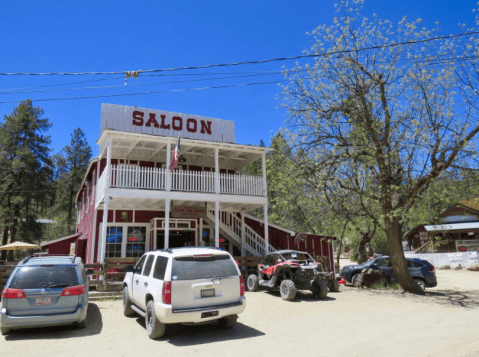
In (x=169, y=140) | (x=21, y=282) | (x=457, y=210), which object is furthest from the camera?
(x=457, y=210)

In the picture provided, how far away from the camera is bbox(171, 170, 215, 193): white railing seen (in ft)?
54.6

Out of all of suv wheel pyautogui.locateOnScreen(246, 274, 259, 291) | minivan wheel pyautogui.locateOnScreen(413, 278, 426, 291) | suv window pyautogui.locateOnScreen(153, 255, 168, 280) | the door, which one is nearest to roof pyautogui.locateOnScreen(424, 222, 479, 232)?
minivan wheel pyautogui.locateOnScreen(413, 278, 426, 291)

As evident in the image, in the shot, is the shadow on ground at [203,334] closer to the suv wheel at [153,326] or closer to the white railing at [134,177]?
the suv wheel at [153,326]

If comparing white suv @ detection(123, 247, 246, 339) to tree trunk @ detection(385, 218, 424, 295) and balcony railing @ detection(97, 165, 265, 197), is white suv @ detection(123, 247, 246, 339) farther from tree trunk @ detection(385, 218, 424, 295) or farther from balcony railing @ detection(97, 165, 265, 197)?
tree trunk @ detection(385, 218, 424, 295)

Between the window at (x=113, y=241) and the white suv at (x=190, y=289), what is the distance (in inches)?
440

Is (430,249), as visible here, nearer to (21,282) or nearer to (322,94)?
(322,94)

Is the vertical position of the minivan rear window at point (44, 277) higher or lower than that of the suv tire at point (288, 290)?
higher

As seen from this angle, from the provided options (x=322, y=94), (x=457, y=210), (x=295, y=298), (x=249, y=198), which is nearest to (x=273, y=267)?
(x=295, y=298)

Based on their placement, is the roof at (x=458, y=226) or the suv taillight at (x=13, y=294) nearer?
the suv taillight at (x=13, y=294)

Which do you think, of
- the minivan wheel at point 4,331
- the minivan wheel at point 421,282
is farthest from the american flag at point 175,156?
the minivan wheel at point 421,282

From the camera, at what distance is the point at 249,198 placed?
693 inches

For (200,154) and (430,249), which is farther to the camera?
(430,249)

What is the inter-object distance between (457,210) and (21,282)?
4616cm

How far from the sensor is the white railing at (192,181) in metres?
16.7
